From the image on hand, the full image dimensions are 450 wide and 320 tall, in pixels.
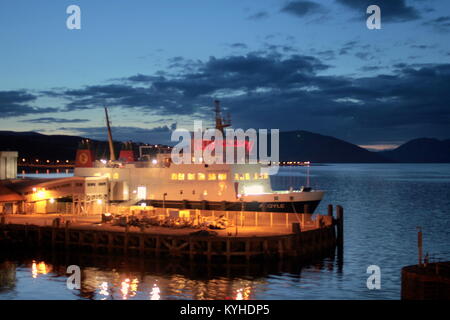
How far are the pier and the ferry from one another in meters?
1.92

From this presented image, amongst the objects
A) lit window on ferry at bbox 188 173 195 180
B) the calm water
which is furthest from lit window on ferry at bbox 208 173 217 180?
the calm water

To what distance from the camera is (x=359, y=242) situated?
41656mm

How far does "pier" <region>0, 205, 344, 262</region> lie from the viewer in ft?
98.2

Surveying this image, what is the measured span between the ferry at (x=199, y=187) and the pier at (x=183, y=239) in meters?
1.92

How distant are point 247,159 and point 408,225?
21.3m

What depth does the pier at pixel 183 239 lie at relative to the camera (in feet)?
98.2

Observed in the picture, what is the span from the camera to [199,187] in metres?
41.4

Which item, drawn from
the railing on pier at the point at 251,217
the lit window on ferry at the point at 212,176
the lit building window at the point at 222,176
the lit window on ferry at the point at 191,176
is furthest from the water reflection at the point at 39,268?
the lit building window at the point at 222,176

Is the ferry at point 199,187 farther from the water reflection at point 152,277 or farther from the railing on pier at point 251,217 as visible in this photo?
the water reflection at point 152,277

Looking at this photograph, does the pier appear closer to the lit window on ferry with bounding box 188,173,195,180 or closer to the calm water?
the calm water

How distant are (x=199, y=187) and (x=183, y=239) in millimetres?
10971

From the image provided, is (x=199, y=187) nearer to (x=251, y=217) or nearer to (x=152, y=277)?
(x=251, y=217)

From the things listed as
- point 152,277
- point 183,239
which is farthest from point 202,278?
point 183,239
